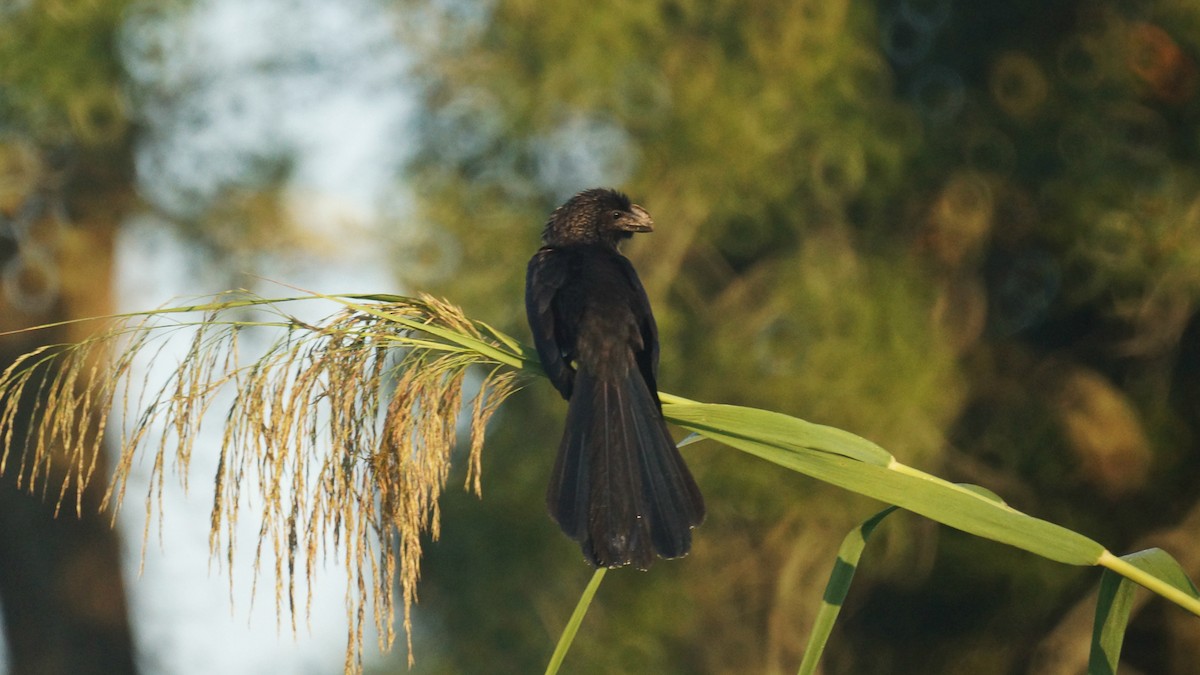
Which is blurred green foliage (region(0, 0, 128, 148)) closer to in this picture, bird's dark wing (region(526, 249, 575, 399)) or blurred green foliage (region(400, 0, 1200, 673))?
blurred green foliage (region(400, 0, 1200, 673))

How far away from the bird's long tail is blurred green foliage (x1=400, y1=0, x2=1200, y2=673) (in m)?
4.49

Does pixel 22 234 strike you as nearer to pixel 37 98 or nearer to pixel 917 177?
pixel 37 98

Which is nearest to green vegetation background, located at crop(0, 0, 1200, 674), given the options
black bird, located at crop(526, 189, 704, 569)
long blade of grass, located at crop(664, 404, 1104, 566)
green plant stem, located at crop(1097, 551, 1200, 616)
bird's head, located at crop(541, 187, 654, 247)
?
bird's head, located at crop(541, 187, 654, 247)

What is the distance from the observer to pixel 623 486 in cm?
226

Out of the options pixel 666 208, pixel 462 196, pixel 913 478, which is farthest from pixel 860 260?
pixel 913 478

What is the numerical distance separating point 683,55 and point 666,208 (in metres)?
0.81

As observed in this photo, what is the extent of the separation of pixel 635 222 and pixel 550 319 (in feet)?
3.07

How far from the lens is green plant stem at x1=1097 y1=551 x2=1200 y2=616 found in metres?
1.80

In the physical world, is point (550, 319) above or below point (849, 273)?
below

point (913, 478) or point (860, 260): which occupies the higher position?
point (860, 260)

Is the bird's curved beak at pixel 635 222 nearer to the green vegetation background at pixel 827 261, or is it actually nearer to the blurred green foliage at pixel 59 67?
the green vegetation background at pixel 827 261

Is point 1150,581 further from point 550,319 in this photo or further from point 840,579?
point 550,319

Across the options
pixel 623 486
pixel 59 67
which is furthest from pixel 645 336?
pixel 59 67

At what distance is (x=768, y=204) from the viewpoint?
7.57 meters
